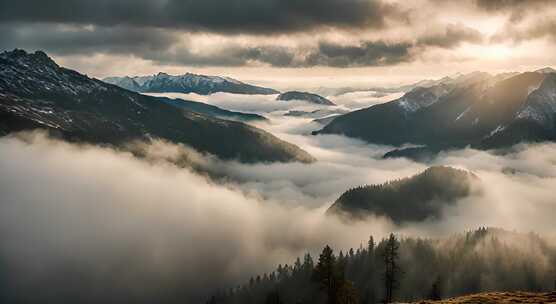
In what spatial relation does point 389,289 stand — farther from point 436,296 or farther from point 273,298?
point 273,298

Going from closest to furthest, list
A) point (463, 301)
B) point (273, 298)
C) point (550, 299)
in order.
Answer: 1. point (550, 299)
2. point (463, 301)
3. point (273, 298)

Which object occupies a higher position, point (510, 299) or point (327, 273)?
point (327, 273)

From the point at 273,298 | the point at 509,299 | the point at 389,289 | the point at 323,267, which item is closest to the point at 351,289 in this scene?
the point at 323,267

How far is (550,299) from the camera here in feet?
247

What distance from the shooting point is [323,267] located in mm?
94000

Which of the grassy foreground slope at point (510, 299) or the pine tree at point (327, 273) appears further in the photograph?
the pine tree at point (327, 273)

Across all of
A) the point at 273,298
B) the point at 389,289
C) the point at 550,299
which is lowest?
the point at 273,298

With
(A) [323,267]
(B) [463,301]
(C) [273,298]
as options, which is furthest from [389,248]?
(C) [273,298]

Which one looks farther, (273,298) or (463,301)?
(273,298)

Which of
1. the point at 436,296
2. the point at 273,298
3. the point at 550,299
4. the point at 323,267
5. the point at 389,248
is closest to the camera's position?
the point at 550,299

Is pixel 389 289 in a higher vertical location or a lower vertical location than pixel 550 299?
lower

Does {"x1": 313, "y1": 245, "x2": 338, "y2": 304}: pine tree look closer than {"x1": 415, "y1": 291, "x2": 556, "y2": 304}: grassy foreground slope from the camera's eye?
No

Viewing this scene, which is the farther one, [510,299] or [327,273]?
[327,273]

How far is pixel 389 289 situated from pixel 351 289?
18435 mm
